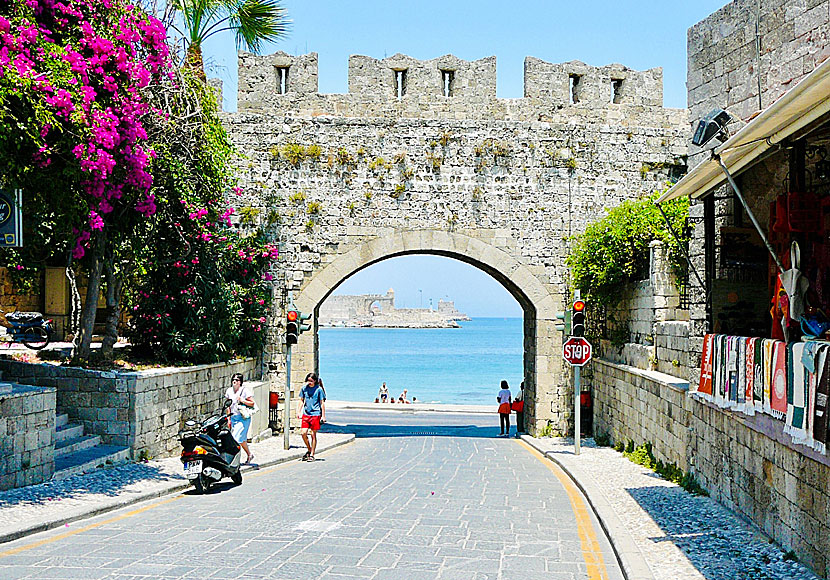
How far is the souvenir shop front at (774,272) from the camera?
581 centimetres

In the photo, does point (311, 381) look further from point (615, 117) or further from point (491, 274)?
point (615, 117)

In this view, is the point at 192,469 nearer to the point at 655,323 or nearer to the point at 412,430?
the point at 655,323

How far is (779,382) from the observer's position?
6.55 meters

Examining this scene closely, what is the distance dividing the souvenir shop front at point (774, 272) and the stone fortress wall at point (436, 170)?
599 centimetres

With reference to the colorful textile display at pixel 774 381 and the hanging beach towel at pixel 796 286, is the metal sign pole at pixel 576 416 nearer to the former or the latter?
the colorful textile display at pixel 774 381

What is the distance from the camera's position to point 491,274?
1742 cm

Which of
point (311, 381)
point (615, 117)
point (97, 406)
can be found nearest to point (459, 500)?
point (311, 381)

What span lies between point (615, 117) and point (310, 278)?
696 centimetres

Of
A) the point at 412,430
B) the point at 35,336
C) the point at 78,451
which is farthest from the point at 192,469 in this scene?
the point at 412,430

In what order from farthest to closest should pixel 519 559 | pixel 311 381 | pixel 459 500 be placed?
1. pixel 311 381
2. pixel 459 500
3. pixel 519 559

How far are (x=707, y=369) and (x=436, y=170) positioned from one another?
28.4 feet

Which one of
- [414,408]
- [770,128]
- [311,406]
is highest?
[770,128]

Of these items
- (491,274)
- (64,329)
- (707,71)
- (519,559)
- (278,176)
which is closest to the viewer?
(519,559)

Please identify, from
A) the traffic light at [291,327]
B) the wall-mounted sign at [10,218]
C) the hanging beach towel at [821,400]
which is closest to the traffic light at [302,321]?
the traffic light at [291,327]
